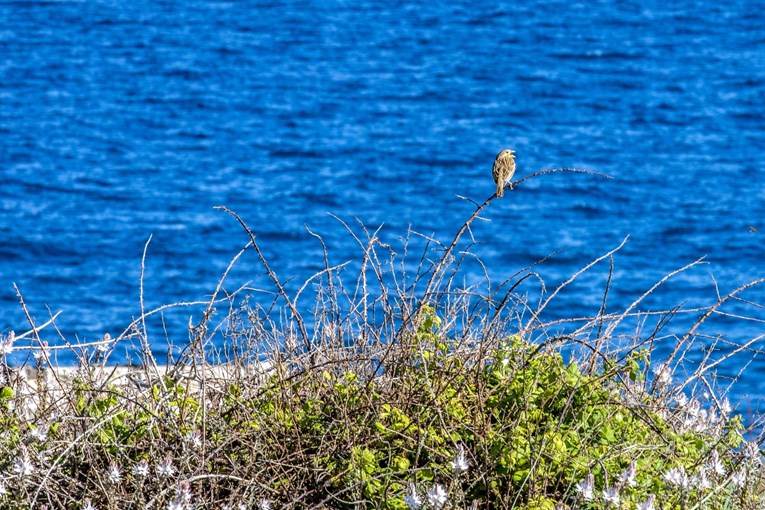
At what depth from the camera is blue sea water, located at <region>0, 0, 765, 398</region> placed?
16797 millimetres

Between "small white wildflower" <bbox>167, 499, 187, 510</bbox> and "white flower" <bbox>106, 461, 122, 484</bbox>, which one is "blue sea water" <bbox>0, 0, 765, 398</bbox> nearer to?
"white flower" <bbox>106, 461, 122, 484</bbox>

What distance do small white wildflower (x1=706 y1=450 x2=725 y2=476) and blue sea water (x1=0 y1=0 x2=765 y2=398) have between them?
29.0ft

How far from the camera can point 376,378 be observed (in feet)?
16.0

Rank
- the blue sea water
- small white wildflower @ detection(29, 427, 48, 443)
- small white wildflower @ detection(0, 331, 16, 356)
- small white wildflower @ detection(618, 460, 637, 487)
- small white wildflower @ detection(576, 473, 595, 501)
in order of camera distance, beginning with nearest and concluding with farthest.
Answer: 1. small white wildflower @ detection(576, 473, 595, 501)
2. small white wildflower @ detection(618, 460, 637, 487)
3. small white wildflower @ detection(29, 427, 48, 443)
4. small white wildflower @ detection(0, 331, 16, 356)
5. the blue sea water

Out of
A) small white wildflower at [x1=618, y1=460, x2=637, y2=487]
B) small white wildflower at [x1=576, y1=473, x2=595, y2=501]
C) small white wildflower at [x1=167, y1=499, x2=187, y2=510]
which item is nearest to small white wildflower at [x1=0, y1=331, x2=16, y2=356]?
small white wildflower at [x1=167, y1=499, x2=187, y2=510]

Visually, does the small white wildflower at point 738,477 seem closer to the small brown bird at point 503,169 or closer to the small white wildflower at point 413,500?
the small white wildflower at point 413,500

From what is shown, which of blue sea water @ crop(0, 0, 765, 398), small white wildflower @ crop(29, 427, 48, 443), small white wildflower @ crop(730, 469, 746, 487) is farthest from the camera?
blue sea water @ crop(0, 0, 765, 398)

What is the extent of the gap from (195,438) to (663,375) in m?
1.92

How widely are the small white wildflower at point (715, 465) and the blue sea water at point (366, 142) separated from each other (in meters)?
8.82

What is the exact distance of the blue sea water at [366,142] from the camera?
16.8 metres

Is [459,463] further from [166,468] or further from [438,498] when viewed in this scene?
[166,468]

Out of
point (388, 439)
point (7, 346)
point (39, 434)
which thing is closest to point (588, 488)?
point (388, 439)

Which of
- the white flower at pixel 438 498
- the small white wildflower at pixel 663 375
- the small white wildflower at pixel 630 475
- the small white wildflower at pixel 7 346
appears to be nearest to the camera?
the white flower at pixel 438 498

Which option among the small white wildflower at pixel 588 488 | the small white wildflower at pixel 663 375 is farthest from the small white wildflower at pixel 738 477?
the small white wildflower at pixel 663 375
